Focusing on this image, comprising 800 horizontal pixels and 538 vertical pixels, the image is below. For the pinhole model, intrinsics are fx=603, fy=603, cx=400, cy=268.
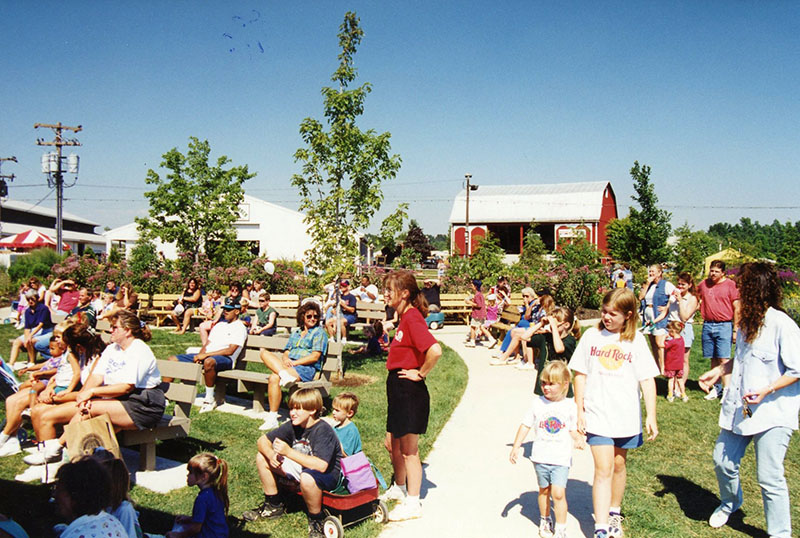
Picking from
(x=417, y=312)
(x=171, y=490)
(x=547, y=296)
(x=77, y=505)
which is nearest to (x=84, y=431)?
(x=171, y=490)

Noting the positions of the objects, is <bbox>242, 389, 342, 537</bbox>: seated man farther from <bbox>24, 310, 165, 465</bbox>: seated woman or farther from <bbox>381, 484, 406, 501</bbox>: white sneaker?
<bbox>24, 310, 165, 465</bbox>: seated woman

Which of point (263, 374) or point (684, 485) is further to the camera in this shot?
point (263, 374)

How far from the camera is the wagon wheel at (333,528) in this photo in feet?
13.9

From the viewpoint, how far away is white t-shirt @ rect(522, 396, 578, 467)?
166 inches

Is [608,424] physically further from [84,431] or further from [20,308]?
[20,308]

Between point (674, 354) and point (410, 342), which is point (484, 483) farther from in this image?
point (674, 354)

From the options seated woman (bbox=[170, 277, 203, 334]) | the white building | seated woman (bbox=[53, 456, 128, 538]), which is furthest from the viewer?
the white building

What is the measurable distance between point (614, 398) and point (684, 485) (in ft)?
6.78

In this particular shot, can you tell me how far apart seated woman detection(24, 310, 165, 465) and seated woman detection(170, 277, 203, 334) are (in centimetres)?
981

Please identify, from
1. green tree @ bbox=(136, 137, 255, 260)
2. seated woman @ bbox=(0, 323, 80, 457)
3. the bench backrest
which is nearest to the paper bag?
seated woman @ bbox=(0, 323, 80, 457)

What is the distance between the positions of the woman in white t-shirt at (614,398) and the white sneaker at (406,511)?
133 cm

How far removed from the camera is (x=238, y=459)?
233 inches

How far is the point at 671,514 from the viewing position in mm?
4832

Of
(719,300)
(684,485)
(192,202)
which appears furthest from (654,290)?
(192,202)
